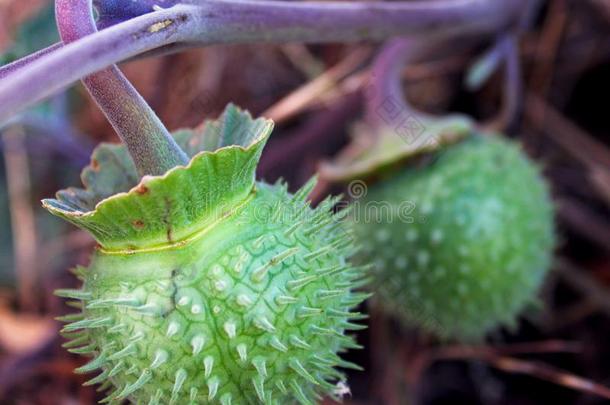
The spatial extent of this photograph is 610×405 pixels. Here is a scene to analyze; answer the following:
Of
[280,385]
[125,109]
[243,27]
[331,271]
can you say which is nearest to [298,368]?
[280,385]

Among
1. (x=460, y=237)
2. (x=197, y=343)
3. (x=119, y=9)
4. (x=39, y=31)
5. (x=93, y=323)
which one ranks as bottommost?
(x=460, y=237)

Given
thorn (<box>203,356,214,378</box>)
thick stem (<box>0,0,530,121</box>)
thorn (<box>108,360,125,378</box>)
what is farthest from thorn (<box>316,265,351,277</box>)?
thick stem (<box>0,0,530,121</box>)

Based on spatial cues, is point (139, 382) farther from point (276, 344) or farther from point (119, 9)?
point (119, 9)

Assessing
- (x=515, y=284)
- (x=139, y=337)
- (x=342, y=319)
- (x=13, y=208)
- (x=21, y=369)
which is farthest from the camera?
(x=13, y=208)

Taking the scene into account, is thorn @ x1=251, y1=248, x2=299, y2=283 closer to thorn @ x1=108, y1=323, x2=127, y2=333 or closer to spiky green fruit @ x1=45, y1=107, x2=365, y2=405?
spiky green fruit @ x1=45, y1=107, x2=365, y2=405

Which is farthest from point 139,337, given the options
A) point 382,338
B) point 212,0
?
point 382,338

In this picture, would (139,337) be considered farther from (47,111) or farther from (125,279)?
(47,111)
